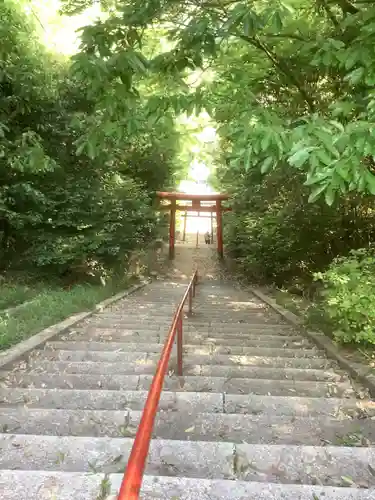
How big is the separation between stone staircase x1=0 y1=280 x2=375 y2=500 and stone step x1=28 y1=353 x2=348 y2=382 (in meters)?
0.02

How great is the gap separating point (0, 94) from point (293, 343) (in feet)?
21.3

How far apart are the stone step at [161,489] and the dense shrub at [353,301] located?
250 centimetres

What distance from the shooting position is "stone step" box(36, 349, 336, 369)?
474 centimetres

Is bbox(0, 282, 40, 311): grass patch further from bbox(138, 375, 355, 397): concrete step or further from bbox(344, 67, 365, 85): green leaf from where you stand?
bbox(344, 67, 365, 85): green leaf

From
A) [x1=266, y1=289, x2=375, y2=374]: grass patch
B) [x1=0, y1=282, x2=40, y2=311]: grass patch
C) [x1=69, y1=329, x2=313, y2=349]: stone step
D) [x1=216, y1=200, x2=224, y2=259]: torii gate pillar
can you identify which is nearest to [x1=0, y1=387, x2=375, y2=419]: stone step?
[x1=266, y1=289, x2=375, y2=374]: grass patch

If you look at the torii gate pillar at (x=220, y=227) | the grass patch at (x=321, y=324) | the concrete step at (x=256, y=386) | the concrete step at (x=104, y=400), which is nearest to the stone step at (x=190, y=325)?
the grass patch at (x=321, y=324)

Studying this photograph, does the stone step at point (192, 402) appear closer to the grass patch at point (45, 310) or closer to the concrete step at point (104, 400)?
the concrete step at point (104, 400)

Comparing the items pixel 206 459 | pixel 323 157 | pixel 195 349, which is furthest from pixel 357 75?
pixel 195 349

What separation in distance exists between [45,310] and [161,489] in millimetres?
4940

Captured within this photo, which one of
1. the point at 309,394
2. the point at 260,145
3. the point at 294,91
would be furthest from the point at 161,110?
the point at 309,394

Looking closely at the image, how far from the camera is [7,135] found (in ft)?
27.5

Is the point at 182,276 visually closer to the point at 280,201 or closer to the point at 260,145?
the point at 280,201

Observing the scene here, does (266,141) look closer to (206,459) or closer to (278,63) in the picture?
(206,459)

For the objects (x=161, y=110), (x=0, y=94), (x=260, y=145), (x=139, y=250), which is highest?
(x=0, y=94)
